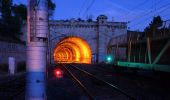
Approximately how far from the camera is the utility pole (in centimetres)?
804

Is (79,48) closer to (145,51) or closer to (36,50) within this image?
(145,51)

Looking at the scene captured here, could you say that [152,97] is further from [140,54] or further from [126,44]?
[126,44]

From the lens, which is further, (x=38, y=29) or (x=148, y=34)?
(x=148, y=34)

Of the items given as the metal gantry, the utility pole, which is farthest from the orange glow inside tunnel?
the utility pole

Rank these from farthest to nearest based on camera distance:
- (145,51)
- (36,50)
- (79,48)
A: (79,48)
(145,51)
(36,50)

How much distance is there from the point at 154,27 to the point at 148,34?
145 centimetres

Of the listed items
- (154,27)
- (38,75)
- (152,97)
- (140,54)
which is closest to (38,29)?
(38,75)

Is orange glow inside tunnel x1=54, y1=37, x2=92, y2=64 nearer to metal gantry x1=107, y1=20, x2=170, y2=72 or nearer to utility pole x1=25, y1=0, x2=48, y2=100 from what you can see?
metal gantry x1=107, y1=20, x2=170, y2=72

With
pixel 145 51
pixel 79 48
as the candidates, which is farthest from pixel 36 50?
pixel 79 48

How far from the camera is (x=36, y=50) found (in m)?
8.08

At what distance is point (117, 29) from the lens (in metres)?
67.2

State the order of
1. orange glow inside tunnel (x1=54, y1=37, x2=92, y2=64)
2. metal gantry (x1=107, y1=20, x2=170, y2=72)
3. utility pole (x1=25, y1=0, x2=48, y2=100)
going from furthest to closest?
orange glow inside tunnel (x1=54, y1=37, x2=92, y2=64) → metal gantry (x1=107, y1=20, x2=170, y2=72) → utility pole (x1=25, y1=0, x2=48, y2=100)

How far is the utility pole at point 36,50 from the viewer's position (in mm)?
8039

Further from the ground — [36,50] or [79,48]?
[79,48]
